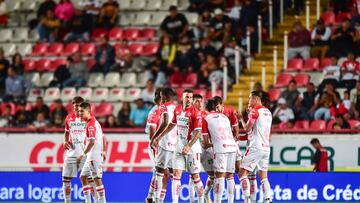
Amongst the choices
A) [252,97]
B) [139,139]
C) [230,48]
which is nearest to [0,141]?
[139,139]

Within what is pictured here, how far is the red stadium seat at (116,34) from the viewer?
121 ft

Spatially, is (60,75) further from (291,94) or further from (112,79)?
(291,94)

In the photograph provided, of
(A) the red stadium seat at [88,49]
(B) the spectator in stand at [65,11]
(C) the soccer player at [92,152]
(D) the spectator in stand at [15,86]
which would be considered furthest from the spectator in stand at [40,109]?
(C) the soccer player at [92,152]

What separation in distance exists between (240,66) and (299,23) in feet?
6.16

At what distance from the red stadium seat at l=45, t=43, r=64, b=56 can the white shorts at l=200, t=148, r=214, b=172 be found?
41.1 feet

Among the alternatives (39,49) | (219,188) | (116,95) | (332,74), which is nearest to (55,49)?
(39,49)

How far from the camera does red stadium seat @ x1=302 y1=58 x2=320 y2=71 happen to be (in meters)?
33.2

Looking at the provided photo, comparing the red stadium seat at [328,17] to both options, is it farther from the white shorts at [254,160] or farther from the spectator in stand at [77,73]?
the white shorts at [254,160]

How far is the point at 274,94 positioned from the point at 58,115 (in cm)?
537

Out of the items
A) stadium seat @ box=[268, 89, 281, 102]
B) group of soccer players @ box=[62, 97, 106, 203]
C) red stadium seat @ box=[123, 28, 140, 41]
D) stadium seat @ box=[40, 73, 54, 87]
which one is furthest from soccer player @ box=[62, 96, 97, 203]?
red stadium seat @ box=[123, 28, 140, 41]

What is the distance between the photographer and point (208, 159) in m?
25.3

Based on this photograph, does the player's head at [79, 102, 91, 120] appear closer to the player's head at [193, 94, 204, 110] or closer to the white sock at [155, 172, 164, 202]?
the white sock at [155, 172, 164, 202]

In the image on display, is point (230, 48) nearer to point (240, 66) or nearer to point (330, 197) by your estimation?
point (240, 66)

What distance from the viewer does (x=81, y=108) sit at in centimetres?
2466
